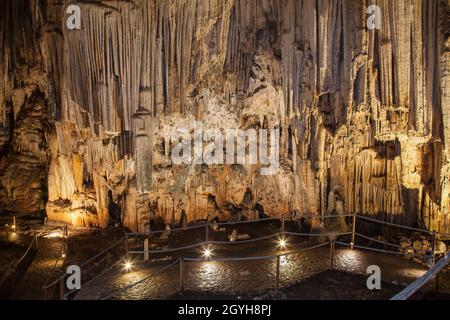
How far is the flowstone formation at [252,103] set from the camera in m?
7.55

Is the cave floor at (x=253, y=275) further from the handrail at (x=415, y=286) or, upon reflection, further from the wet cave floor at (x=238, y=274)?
the handrail at (x=415, y=286)

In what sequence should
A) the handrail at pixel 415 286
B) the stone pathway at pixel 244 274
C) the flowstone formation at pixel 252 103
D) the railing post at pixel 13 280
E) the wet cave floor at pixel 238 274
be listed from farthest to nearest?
the flowstone formation at pixel 252 103 → the railing post at pixel 13 280 → the stone pathway at pixel 244 274 → the wet cave floor at pixel 238 274 → the handrail at pixel 415 286

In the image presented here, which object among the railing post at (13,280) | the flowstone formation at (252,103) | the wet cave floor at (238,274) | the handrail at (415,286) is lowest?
the railing post at (13,280)

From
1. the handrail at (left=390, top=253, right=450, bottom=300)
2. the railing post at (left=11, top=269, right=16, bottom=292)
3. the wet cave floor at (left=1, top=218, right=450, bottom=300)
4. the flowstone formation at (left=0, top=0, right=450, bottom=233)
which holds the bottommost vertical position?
the railing post at (left=11, top=269, right=16, bottom=292)

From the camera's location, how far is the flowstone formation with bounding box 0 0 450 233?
755 centimetres

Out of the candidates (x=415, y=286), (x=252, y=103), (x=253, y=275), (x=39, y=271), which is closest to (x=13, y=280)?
(x=39, y=271)

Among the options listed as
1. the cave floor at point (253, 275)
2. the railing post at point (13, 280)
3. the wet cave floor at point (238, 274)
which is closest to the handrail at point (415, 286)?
the wet cave floor at point (238, 274)

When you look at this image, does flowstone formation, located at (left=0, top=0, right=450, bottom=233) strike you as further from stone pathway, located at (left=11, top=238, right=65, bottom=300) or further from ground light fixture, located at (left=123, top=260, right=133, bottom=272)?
ground light fixture, located at (left=123, top=260, right=133, bottom=272)

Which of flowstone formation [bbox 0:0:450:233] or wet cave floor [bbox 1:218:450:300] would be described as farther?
flowstone formation [bbox 0:0:450:233]

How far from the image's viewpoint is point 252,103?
9188mm

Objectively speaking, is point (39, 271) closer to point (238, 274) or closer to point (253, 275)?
point (238, 274)

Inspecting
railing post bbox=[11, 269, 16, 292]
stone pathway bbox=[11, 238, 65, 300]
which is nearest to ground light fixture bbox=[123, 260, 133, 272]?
stone pathway bbox=[11, 238, 65, 300]

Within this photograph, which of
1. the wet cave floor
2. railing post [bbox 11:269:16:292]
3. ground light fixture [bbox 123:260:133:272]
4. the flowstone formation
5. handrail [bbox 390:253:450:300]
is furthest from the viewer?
the flowstone formation
